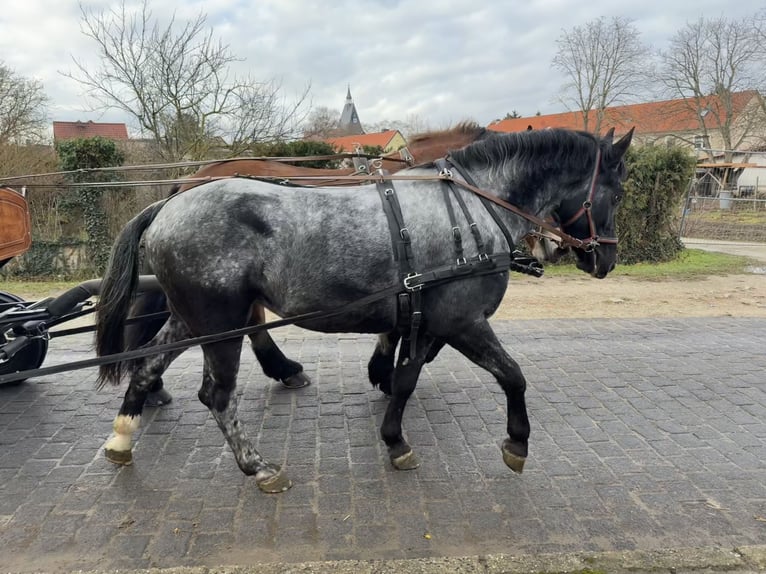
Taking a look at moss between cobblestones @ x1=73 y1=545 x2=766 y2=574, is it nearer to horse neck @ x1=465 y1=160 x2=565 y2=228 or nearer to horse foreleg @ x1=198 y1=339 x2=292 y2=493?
horse foreleg @ x1=198 y1=339 x2=292 y2=493

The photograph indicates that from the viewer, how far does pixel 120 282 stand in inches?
121

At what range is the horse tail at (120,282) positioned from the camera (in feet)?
10.1

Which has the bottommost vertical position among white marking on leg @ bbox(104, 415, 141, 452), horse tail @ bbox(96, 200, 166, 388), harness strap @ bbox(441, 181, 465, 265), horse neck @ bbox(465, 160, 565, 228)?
white marking on leg @ bbox(104, 415, 141, 452)

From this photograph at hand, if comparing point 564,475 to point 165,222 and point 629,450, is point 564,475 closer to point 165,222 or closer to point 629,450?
point 629,450

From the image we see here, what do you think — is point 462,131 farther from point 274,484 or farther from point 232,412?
point 274,484

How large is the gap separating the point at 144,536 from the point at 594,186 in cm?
309

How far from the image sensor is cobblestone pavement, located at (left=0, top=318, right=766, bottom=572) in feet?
8.40

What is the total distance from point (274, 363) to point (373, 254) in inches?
78.8

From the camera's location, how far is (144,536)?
2592mm

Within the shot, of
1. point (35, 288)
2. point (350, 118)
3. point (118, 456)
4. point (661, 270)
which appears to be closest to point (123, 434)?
point (118, 456)

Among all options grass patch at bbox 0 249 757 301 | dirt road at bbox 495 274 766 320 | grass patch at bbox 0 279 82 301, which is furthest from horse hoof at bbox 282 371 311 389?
grass patch at bbox 0 249 757 301

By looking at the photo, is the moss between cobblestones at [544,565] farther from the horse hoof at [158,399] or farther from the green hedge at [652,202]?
the green hedge at [652,202]

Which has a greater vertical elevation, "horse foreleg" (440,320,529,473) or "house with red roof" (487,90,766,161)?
"house with red roof" (487,90,766,161)

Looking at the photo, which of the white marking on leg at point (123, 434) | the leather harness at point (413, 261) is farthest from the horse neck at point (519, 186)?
the white marking on leg at point (123, 434)
